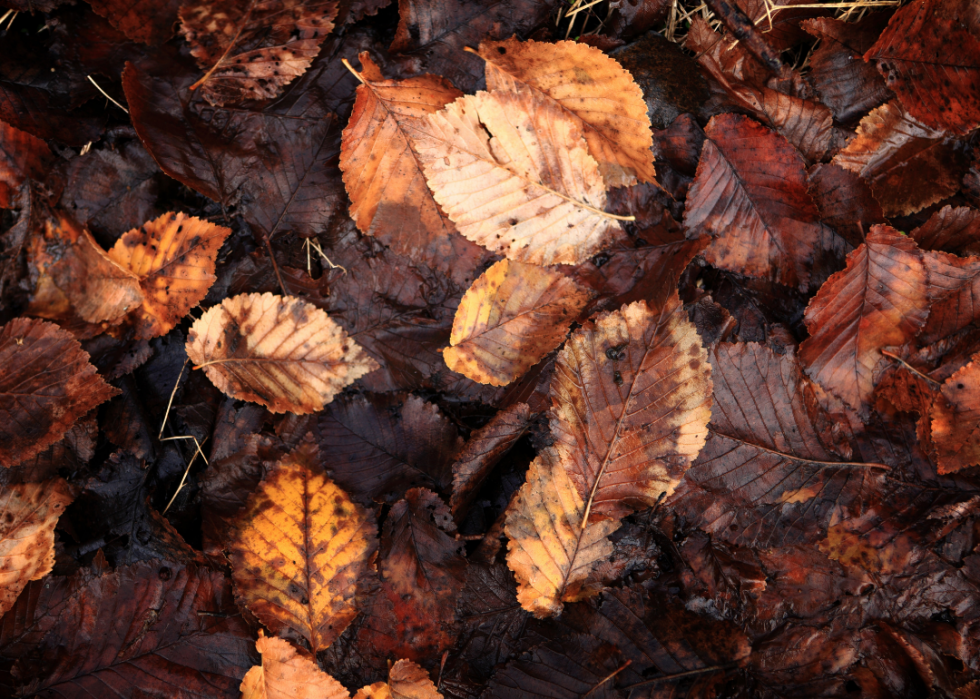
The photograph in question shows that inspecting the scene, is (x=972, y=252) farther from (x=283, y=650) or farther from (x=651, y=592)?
(x=283, y=650)

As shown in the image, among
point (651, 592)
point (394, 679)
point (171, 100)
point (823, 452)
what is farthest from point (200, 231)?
point (823, 452)

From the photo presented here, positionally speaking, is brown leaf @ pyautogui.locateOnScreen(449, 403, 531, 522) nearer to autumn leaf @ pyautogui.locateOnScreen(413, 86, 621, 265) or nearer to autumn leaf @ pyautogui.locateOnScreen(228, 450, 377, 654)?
autumn leaf @ pyautogui.locateOnScreen(228, 450, 377, 654)

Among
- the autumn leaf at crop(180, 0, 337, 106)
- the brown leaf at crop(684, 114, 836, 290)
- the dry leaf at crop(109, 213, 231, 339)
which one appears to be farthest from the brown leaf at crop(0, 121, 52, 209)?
the brown leaf at crop(684, 114, 836, 290)

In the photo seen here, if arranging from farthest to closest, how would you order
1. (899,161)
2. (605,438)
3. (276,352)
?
(899,161)
(276,352)
(605,438)

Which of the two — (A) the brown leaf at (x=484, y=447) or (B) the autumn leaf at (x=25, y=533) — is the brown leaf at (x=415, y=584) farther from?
(B) the autumn leaf at (x=25, y=533)

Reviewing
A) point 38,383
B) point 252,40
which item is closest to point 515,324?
point 252,40

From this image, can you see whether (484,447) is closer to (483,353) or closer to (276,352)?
(483,353)
